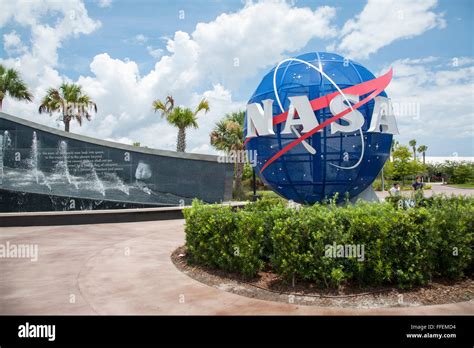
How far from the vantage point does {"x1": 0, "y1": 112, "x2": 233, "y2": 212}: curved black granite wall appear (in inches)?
736

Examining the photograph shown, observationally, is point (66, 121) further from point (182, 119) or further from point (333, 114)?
point (333, 114)

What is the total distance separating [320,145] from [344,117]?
0.90m

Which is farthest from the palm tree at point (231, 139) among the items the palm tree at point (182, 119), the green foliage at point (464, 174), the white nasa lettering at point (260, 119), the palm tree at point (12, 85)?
the green foliage at point (464, 174)

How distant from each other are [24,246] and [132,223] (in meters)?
5.90

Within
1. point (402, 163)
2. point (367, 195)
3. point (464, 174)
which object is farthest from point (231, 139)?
point (464, 174)

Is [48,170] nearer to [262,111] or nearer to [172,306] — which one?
[262,111]

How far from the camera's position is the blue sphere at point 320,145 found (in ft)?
30.0

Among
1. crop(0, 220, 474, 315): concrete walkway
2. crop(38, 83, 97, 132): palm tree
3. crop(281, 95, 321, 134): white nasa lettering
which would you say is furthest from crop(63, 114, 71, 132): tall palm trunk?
crop(281, 95, 321, 134): white nasa lettering

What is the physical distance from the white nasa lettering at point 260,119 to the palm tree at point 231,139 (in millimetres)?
21078

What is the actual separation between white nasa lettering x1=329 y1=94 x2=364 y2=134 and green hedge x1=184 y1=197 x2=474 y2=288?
2677 millimetres

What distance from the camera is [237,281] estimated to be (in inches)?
270

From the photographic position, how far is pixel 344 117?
8.95m

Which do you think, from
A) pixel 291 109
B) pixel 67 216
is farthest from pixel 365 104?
pixel 67 216

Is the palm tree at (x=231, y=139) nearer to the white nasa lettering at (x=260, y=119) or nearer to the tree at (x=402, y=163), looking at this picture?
the white nasa lettering at (x=260, y=119)
